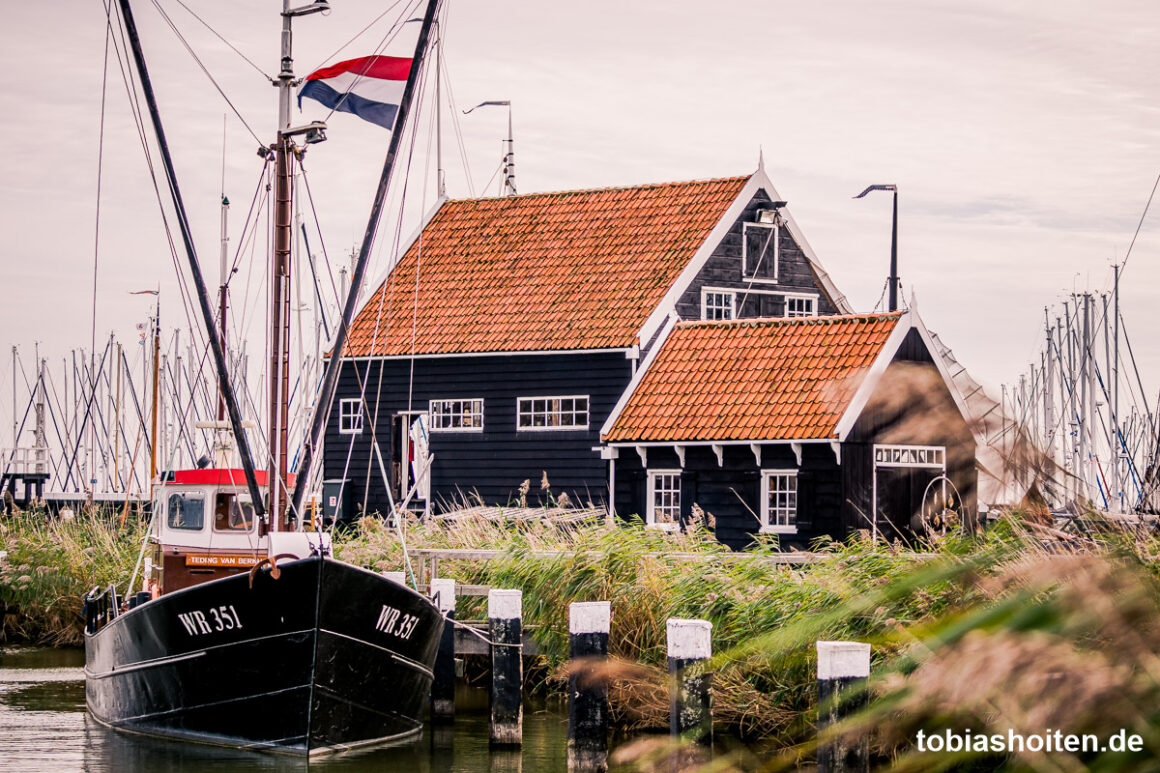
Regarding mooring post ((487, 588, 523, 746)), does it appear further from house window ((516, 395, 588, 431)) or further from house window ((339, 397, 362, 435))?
house window ((339, 397, 362, 435))

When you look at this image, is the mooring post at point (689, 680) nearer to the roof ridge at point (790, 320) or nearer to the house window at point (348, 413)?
the roof ridge at point (790, 320)

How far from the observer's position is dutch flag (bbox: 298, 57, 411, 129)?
61.6ft

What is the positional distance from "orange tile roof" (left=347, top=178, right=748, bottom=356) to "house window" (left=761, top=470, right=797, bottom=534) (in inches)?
175

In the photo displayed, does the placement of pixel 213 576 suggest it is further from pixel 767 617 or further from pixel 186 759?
pixel 767 617

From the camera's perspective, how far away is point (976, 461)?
3141 millimetres

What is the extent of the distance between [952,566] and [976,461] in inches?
26.2

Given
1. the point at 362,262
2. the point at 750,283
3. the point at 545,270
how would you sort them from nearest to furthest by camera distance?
the point at 362,262, the point at 750,283, the point at 545,270

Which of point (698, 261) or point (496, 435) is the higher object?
point (698, 261)

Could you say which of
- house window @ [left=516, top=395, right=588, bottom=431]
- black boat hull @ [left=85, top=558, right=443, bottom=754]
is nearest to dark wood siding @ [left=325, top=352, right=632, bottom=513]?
house window @ [left=516, top=395, right=588, bottom=431]

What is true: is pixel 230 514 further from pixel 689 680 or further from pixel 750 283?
pixel 750 283

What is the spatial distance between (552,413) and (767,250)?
237 inches

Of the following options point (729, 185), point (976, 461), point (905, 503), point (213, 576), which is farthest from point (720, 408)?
point (976, 461)

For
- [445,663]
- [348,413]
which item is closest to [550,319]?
A: [348,413]

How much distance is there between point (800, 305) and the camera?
32.2 meters
